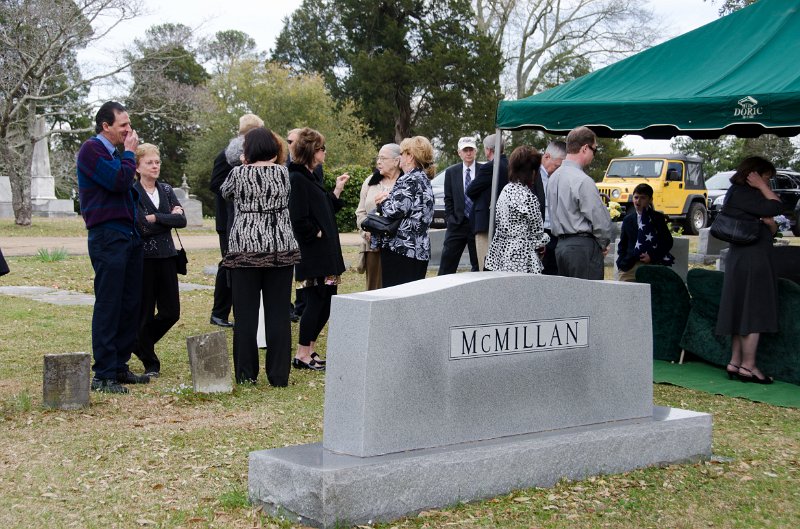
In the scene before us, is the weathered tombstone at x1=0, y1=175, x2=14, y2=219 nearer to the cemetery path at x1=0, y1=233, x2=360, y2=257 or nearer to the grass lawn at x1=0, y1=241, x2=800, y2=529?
the cemetery path at x1=0, y1=233, x2=360, y2=257

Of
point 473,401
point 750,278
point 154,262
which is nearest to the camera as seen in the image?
point 473,401

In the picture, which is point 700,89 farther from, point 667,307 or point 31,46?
point 31,46

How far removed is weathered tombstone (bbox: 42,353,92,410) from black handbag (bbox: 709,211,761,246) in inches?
187

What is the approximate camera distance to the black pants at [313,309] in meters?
7.66

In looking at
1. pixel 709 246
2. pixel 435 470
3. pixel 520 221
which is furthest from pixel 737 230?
pixel 709 246

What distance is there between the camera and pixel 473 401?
4484mm

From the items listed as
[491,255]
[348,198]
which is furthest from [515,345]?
[348,198]

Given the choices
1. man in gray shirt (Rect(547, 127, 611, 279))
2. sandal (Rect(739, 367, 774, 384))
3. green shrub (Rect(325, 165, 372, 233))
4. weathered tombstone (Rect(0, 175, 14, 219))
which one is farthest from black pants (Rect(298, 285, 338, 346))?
weathered tombstone (Rect(0, 175, 14, 219))

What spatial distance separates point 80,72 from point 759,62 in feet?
68.9

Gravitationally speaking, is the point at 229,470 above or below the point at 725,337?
below

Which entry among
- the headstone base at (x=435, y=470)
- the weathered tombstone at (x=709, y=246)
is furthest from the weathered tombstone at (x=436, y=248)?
the headstone base at (x=435, y=470)

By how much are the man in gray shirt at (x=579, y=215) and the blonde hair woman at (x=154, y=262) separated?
2846 millimetres

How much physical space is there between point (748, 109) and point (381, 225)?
2.82 m

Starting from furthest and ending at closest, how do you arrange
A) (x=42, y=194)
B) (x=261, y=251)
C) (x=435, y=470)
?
(x=42, y=194) → (x=261, y=251) → (x=435, y=470)
